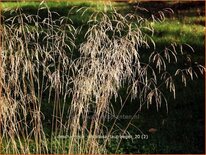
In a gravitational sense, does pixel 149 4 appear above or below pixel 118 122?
above

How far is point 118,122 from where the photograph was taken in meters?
4.88

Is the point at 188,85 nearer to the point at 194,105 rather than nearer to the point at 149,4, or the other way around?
the point at 194,105

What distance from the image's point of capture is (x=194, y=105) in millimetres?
5211

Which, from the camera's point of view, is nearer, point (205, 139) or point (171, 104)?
point (205, 139)

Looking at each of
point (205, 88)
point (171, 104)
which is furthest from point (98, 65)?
point (205, 88)

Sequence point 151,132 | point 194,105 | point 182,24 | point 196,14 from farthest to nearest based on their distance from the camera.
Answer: point 196,14 → point 182,24 → point 194,105 → point 151,132

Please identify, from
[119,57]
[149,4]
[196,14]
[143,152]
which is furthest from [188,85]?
[149,4]

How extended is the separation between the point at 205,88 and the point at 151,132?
46.3 inches

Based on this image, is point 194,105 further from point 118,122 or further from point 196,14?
point 196,14

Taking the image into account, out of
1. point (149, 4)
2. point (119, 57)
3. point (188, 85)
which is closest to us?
point (119, 57)

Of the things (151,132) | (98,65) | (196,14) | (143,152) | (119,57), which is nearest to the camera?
(98,65)

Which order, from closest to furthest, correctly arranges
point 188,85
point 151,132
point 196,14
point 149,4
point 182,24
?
1. point 151,132
2. point 188,85
3. point 182,24
4. point 196,14
5. point 149,4

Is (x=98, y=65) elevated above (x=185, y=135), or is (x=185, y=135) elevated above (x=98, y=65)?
(x=98, y=65)

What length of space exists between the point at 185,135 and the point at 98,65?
144 cm
